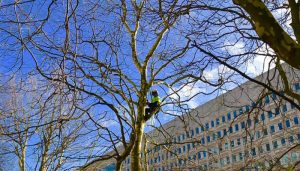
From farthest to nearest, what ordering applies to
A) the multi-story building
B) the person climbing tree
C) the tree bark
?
1. the person climbing tree
2. the multi-story building
3. the tree bark

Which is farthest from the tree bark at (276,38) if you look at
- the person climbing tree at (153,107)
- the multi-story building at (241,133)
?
the person climbing tree at (153,107)

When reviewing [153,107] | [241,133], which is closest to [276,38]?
[153,107]

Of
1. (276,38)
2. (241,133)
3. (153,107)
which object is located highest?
(241,133)

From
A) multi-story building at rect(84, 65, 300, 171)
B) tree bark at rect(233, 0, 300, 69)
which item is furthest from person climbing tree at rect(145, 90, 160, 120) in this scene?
tree bark at rect(233, 0, 300, 69)

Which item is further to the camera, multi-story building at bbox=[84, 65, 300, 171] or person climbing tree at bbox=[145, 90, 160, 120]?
person climbing tree at bbox=[145, 90, 160, 120]

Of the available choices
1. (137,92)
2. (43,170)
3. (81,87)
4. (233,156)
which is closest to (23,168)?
(43,170)

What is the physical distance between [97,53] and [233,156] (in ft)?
157

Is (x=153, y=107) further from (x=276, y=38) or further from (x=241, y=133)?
(x=241, y=133)

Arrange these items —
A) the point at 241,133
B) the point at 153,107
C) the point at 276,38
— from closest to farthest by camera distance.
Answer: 1. the point at 276,38
2. the point at 153,107
3. the point at 241,133

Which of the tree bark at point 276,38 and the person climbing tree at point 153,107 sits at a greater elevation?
the person climbing tree at point 153,107

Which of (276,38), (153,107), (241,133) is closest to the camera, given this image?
(276,38)

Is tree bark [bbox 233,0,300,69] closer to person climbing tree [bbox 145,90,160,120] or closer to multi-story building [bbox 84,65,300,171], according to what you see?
multi-story building [bbox 84,65,300,171]

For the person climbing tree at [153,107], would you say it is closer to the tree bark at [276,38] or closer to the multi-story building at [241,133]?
the multi-story building at [241,133]

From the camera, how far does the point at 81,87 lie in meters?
5.14
